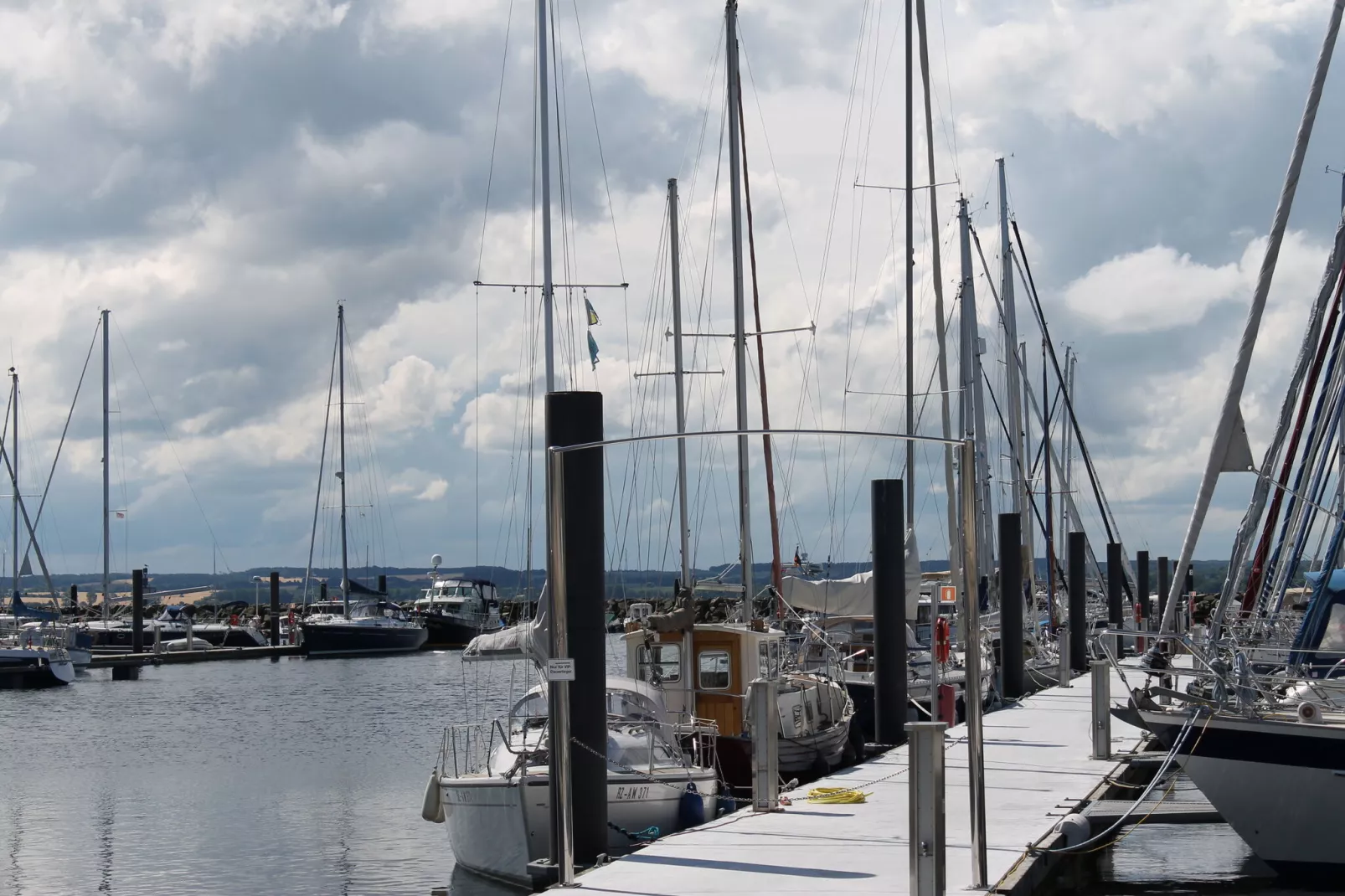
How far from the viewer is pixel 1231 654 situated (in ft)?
60.4

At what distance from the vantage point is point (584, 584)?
15352mm

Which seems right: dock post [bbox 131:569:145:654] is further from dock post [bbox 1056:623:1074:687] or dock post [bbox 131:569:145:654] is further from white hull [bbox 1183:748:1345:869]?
white hull [bbox 1183:748:1345:869]

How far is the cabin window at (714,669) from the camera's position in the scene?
25344 millimetres

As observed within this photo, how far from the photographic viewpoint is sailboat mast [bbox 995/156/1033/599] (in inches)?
1969

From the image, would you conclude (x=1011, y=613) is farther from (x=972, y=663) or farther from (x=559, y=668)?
(x=559, y=668)

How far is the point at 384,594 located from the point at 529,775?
94108 mm

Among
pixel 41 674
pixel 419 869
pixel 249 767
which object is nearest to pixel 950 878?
pixel 419 869

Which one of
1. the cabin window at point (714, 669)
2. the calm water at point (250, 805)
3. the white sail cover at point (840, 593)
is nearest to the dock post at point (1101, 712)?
the calm water at point (250, 805)

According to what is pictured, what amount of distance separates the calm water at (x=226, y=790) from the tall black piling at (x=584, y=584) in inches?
176

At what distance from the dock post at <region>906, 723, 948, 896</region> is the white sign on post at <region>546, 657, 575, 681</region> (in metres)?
3.43

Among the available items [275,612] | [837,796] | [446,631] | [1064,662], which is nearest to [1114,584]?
[1064,662]

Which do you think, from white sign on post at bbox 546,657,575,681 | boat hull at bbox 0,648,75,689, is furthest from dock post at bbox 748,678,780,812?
boat hull at bbox 0,648,75,689

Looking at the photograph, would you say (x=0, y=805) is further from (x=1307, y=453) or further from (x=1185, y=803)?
(x=1307, y=453)

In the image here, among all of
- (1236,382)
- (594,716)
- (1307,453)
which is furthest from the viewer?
(1307,453)
